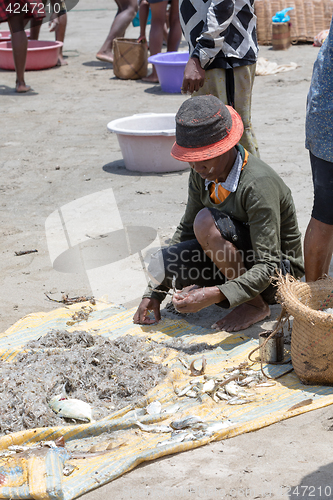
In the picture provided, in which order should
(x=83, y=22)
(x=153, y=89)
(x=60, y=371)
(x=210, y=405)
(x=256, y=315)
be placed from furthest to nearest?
(x=83, y=22), (x=153, y=89), (x=256, y=315), (x=60, y=371), (x=210, y=405)

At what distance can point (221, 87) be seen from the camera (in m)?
3.18

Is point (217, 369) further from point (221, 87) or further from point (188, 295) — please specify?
point (221, 87)

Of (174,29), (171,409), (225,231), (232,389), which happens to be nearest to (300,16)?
(174,29)

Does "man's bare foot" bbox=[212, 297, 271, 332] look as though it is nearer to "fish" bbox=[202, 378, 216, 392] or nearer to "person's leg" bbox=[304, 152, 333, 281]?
"person's leg" bbox=[304, 152, 333, 281]

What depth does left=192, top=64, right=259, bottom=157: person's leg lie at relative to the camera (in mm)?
3176

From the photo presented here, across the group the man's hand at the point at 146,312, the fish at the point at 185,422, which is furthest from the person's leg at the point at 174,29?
the fish at the point at 185,422

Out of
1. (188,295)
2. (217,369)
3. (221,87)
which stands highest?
(221,87)

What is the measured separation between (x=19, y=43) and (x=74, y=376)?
5574 mm

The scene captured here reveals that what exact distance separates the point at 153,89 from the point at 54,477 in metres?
6.42

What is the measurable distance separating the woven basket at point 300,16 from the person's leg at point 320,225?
26.6ft

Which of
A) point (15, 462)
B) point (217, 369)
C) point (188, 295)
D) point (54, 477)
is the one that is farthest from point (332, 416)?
point (15, 462)

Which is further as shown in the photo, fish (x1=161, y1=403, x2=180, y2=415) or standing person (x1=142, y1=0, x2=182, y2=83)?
standing person (x1=142, y1=0, x2=182, y2=83)

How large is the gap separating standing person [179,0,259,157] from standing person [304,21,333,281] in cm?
80

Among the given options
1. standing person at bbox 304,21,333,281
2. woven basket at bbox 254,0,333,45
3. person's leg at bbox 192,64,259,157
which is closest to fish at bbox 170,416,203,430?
standing person at bbox 304,21,333,281
